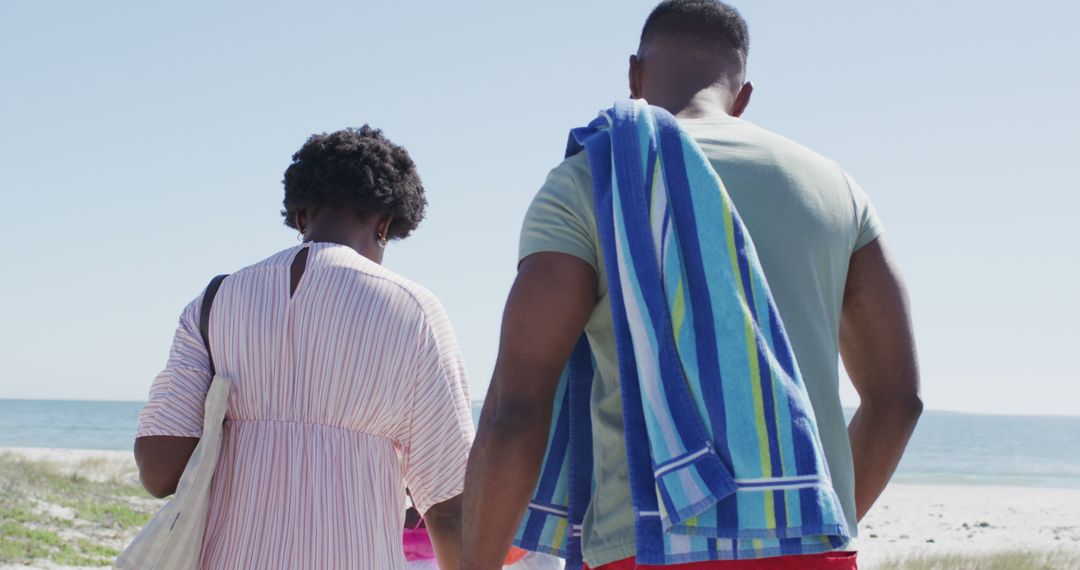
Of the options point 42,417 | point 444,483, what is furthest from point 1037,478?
point 42,417

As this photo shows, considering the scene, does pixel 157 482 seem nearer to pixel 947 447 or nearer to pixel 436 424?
pixel 436 424

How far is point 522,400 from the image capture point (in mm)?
2104

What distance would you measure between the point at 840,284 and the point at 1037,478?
158 ft

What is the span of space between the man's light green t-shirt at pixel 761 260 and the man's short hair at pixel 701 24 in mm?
350

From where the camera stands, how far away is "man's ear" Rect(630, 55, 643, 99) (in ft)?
8.44

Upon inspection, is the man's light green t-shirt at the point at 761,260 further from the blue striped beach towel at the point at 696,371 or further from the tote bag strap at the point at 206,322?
the tote bag strap at the point at 206,322

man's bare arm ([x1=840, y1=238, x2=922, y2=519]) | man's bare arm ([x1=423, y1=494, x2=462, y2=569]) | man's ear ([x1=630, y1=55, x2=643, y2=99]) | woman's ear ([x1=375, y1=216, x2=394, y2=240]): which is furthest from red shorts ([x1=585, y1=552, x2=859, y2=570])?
woman's ear ([x1=375, y1=216, x2=394, y2=240])

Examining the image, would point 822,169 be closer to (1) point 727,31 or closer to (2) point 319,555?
(1) point 727,31

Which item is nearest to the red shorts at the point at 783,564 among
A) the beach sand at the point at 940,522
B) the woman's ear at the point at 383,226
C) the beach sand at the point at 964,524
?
the woman's ear at the point at 383,226

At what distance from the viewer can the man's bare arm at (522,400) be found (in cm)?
210

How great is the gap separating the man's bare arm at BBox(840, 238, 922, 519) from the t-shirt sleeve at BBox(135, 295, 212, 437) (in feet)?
5.29

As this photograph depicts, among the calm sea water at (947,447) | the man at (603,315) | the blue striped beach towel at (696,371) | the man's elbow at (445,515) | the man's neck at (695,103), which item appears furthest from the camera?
the calm sea water at (947,447)

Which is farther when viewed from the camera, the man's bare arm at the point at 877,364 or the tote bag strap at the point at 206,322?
the tote bag strap at the point at 206,322

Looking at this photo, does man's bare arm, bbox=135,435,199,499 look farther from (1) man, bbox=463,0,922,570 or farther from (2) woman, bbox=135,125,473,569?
(1) man, bbox=463,0,922,570
